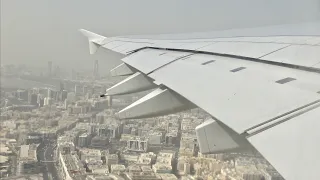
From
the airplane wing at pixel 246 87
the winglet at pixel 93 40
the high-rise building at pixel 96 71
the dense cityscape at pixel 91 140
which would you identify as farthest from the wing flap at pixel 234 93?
the high-rise building at pixel 96 71

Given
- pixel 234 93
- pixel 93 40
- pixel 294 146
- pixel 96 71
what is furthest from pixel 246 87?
pixel 96 71

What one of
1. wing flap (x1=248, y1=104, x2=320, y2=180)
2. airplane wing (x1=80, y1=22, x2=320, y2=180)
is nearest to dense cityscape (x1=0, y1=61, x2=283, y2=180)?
airplane wing (x1=80, y1=22, x2=320, y2=180)

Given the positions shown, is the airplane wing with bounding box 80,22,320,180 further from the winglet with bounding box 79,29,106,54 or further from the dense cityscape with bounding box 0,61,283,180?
the dense cityscape with bounding box 0,61,283,180

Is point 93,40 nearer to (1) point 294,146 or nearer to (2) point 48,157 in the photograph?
(2) point 48,157

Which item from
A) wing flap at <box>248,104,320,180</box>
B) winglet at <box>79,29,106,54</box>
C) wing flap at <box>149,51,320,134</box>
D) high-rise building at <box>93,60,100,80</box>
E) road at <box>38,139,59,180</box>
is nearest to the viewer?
wing flap at <box>248,104,320,180</box>

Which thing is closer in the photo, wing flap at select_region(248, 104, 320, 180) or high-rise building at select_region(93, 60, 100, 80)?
wing flap at select_region(248, 104, 320, 180)

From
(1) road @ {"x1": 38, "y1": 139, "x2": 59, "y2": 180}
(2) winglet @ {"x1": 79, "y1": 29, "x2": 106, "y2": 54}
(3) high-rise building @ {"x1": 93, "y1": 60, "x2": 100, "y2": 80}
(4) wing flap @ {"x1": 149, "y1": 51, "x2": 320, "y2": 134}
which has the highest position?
(2) winglet @ {"x1": 79, "y1": 29, "x2": 106, "y2": 54}

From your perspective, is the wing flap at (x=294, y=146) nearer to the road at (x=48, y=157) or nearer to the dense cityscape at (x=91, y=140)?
the dense cityscape at (x=91, y=140)
